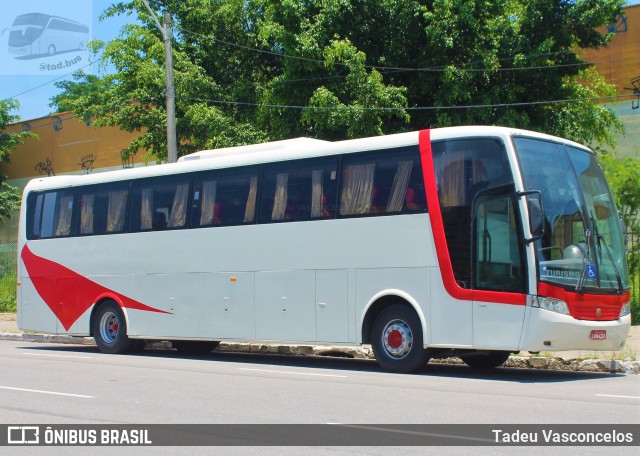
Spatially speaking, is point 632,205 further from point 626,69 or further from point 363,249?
point 363,249

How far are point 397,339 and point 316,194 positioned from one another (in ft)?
9.59

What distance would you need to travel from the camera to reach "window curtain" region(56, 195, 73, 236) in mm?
20062

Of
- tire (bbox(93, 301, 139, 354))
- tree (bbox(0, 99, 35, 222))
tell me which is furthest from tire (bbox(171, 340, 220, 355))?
tree (bbox(0, 99, 35, 222))

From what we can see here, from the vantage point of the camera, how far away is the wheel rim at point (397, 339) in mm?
14016

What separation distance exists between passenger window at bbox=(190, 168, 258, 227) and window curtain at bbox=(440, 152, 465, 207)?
418 cm

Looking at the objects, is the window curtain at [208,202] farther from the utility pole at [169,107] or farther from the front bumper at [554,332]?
the front bumper at [554,332]

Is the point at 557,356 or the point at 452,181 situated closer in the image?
the point at 452,181

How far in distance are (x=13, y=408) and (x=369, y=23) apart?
1725 centimetres

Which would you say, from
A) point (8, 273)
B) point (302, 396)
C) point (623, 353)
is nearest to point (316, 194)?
point (302, 396)

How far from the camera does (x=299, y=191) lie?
1561 cm

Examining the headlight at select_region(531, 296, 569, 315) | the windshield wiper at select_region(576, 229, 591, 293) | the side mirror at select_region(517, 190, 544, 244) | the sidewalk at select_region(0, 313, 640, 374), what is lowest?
the sidewalk at select_region(0, 313, 640, 374)

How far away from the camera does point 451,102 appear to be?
23.7 m

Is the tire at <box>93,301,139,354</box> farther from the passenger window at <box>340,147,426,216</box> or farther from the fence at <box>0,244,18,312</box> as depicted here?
the fence at <box>0,244,18,312</box>

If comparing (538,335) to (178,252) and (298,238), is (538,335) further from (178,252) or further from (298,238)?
(178,252)
